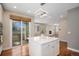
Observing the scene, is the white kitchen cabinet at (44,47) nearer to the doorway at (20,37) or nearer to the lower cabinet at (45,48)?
the lower cabinet at (45,48)

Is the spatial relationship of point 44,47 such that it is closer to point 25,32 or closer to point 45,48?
point 45,48

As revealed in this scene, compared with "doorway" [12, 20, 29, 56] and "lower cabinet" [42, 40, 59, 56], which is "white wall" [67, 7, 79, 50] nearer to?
"lower cabinet" [42, 40, 59, 56]

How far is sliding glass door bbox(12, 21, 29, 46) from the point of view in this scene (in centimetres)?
177

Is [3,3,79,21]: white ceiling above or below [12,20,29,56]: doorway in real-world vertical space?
above

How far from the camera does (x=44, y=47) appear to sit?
1.82m

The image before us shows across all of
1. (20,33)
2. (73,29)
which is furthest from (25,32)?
(73,29)

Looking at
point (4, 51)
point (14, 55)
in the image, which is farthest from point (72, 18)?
point (4, 51)

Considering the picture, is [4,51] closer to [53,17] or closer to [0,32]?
[0,32]

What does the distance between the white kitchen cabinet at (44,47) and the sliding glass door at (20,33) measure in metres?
0.18

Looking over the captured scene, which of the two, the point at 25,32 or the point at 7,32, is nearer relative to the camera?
the point at 7,32

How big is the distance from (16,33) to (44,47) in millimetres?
686

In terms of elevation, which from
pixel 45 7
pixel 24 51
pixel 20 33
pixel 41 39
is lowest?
pixel 24 51

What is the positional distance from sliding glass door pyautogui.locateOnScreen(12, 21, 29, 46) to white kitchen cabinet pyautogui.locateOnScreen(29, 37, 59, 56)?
181mm

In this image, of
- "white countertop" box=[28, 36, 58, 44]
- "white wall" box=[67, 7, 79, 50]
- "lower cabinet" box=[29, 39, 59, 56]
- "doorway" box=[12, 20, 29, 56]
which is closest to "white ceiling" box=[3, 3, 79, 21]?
"white wall" box=[67, 7, 79, 50]
